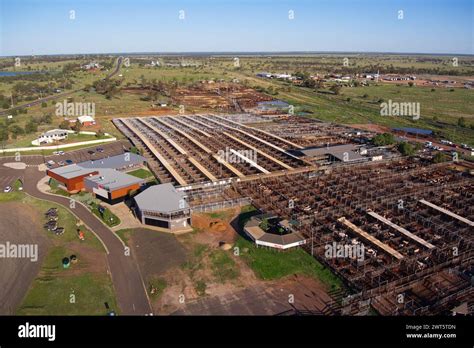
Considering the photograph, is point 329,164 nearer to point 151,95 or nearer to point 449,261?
point 449,261

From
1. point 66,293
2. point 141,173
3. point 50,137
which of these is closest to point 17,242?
point 66,293

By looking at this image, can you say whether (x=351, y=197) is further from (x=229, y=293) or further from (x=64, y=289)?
(x=64, y=289)

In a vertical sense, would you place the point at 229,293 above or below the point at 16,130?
below

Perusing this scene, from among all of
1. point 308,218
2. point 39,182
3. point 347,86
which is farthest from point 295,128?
point 347,86

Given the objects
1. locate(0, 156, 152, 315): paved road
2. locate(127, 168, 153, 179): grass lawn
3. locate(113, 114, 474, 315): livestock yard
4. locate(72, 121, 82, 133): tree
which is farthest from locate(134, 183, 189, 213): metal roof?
locate(72, 121, 82, 133): tree

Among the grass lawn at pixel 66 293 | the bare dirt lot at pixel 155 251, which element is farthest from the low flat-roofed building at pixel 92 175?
the grass lawn at pixel 66 293

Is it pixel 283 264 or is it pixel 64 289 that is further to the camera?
pixel 283 264

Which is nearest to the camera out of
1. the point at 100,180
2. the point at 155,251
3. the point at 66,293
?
the point at 66,293

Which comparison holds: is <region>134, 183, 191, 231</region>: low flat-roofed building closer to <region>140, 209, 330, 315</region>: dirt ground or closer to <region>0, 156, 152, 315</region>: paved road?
<region>0, 156, 152, 315</region>: paved road
